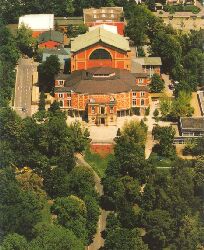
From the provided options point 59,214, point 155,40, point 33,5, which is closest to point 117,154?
point 59,214

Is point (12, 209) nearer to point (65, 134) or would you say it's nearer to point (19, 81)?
point (65, 134)

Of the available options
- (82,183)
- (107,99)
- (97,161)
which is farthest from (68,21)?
(82,183)

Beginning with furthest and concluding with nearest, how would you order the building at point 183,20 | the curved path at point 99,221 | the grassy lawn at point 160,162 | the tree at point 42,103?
the building at point 183,20
the tree at point 42,103
the grassy lawn at point 160,162
the curved path at point 99,221

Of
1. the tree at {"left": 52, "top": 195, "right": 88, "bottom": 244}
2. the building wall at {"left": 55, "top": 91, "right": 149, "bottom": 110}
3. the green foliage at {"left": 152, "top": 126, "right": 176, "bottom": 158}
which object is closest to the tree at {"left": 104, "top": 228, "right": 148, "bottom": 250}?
the tree at {"left": 52, "top": 195, "right": 88, "bottom": 244}

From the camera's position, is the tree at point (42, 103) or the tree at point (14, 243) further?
the tree at point (42, 103)

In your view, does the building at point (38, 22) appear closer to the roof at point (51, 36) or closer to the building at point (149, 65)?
the roof at point (51, 36)

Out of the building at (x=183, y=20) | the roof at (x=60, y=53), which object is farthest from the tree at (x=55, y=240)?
the building at (x=183, y=20)

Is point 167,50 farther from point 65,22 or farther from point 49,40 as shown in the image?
point 65,22

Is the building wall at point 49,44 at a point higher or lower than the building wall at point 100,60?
higher
